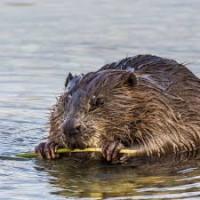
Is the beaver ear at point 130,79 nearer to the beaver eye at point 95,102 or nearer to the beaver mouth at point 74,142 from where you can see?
the beaver eye at point 95,102

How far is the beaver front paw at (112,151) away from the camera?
8297 millimetres

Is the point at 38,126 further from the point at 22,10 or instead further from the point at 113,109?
the point at 22,10

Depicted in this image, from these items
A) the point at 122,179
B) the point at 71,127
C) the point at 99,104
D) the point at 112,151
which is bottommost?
the point at 122,179

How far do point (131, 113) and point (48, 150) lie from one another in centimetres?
69

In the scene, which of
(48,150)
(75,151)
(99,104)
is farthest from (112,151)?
(48,150)

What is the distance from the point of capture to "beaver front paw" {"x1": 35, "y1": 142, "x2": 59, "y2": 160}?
27.7 ft

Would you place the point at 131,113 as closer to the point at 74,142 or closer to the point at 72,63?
the point at 74,142

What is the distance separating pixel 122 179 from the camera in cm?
791

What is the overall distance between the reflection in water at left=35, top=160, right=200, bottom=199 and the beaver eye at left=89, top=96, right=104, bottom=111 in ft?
1.42

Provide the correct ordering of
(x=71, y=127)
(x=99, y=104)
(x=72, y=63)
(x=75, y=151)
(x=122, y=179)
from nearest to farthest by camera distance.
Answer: (x=122, y=179)
(x=71, y=127)
(x=75, y=151)
(x=99, y=104)
(x=72, y=63)

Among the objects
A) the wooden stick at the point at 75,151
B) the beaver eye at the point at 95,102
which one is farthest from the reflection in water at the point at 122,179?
the beaver eye at the point at 95,102

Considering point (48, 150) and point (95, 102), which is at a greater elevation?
point (95, 102)

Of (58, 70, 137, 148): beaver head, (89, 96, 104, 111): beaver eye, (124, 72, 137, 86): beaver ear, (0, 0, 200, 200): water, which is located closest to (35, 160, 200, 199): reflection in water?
(0, 0, 200, 200): water

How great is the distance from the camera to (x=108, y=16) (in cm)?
1448
